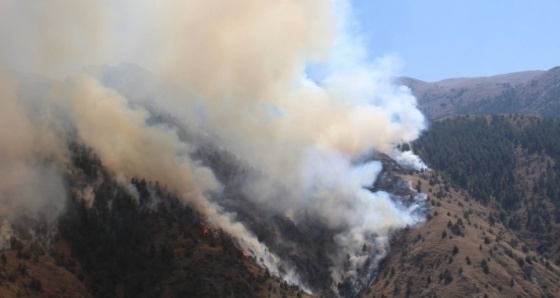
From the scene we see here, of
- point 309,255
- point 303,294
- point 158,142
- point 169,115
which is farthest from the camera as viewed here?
point 169,115

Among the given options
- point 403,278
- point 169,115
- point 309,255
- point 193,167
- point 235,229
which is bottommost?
point 403,278

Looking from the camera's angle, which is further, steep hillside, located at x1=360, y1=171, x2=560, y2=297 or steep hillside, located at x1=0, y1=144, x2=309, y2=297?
steep hillside, located at x1=360, y1=171, x2=560, y2=297

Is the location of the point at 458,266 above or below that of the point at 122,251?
below

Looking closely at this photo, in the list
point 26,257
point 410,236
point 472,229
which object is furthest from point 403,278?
point 26,257

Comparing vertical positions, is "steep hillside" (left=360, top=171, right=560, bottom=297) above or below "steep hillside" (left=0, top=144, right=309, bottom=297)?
below

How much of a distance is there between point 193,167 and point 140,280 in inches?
1697

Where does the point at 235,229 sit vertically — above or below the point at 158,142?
below

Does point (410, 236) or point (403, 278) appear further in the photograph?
point (410, 236)

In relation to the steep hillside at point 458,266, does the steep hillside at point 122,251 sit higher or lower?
higher

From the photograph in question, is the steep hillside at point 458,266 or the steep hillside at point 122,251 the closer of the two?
the steep hillside at point 122,251

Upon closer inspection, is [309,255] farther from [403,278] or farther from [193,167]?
[193,167]

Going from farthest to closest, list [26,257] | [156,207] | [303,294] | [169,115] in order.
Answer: [169,115] < [156,207] < [303,294] < [26,257]

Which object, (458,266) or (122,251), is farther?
(458,266)

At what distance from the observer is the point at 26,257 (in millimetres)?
109188
